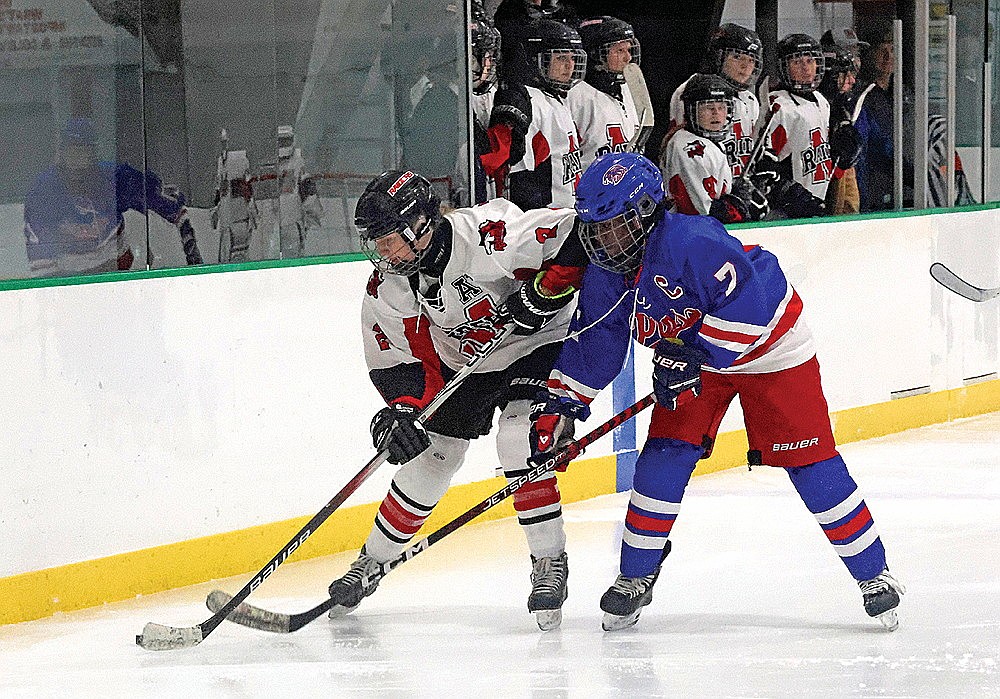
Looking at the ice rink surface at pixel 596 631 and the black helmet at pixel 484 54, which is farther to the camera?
the black helmet at pixel 484 54

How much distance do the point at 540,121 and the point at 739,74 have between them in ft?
3.19

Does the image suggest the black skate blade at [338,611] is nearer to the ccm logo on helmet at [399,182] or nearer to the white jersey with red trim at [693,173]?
the ccm logo on helmet at [399,182]

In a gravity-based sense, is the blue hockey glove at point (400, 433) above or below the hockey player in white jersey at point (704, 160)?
below

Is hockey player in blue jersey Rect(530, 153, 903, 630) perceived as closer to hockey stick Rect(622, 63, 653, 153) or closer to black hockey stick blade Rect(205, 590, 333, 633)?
black hockey stick blade Rect(205, 590, 333, 633)

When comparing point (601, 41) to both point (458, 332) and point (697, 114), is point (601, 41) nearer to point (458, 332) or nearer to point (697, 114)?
point (697, 114)

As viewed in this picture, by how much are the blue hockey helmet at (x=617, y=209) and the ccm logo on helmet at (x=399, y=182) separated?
13.6 inches

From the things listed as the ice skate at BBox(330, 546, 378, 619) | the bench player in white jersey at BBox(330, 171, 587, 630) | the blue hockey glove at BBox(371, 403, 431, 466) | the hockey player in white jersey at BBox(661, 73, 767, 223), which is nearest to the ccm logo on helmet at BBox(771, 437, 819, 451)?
the bench player in white jersey at BBox(330, 171, 587, 630)

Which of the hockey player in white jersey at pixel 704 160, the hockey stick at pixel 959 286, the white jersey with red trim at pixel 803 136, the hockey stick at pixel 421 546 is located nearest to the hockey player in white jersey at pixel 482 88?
the hockey player in white jersey at pixel 704 160

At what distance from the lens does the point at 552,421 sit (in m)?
3.37

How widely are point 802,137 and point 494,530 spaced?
89.0 inches

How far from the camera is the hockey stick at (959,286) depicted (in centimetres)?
634

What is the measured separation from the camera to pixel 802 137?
6164 mm

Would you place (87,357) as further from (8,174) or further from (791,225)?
(791,225)

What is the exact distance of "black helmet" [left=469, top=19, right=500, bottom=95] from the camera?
5055mm
